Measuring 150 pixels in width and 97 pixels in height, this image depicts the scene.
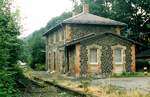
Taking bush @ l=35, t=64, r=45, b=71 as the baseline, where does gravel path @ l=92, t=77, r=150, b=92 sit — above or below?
below

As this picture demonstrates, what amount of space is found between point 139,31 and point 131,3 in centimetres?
410

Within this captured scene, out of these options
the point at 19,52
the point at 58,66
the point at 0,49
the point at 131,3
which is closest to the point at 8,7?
the point at 19,52

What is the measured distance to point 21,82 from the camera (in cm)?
2020

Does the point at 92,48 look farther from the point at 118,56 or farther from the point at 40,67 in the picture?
the point at 40,67

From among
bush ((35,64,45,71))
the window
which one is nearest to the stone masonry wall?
the window

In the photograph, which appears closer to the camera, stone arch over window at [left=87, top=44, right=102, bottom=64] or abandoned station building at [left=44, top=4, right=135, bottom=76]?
abandoned station building at [left=44, top=4, right=135, bottom=76]

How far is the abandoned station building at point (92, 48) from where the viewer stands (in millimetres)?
33812

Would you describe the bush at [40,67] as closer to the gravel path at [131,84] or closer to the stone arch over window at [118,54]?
the stone arch over window at [118,54]

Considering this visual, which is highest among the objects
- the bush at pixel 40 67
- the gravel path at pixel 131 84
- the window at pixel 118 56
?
the window at pixel 118 56

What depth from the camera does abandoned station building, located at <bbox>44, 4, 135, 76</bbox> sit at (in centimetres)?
3381

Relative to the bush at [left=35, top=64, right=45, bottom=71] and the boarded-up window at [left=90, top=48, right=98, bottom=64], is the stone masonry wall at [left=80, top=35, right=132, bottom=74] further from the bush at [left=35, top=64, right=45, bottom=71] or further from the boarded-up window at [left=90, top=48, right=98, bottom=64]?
the bush at [left=35, top=64, right=45, bottom=71]

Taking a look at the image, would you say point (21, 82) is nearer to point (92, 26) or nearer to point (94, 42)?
point (94, 42)

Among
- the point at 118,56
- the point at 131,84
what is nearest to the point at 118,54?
the point at 118,56

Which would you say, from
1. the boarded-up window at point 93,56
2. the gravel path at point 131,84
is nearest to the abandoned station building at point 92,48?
the boarded-up window at point 93,56
